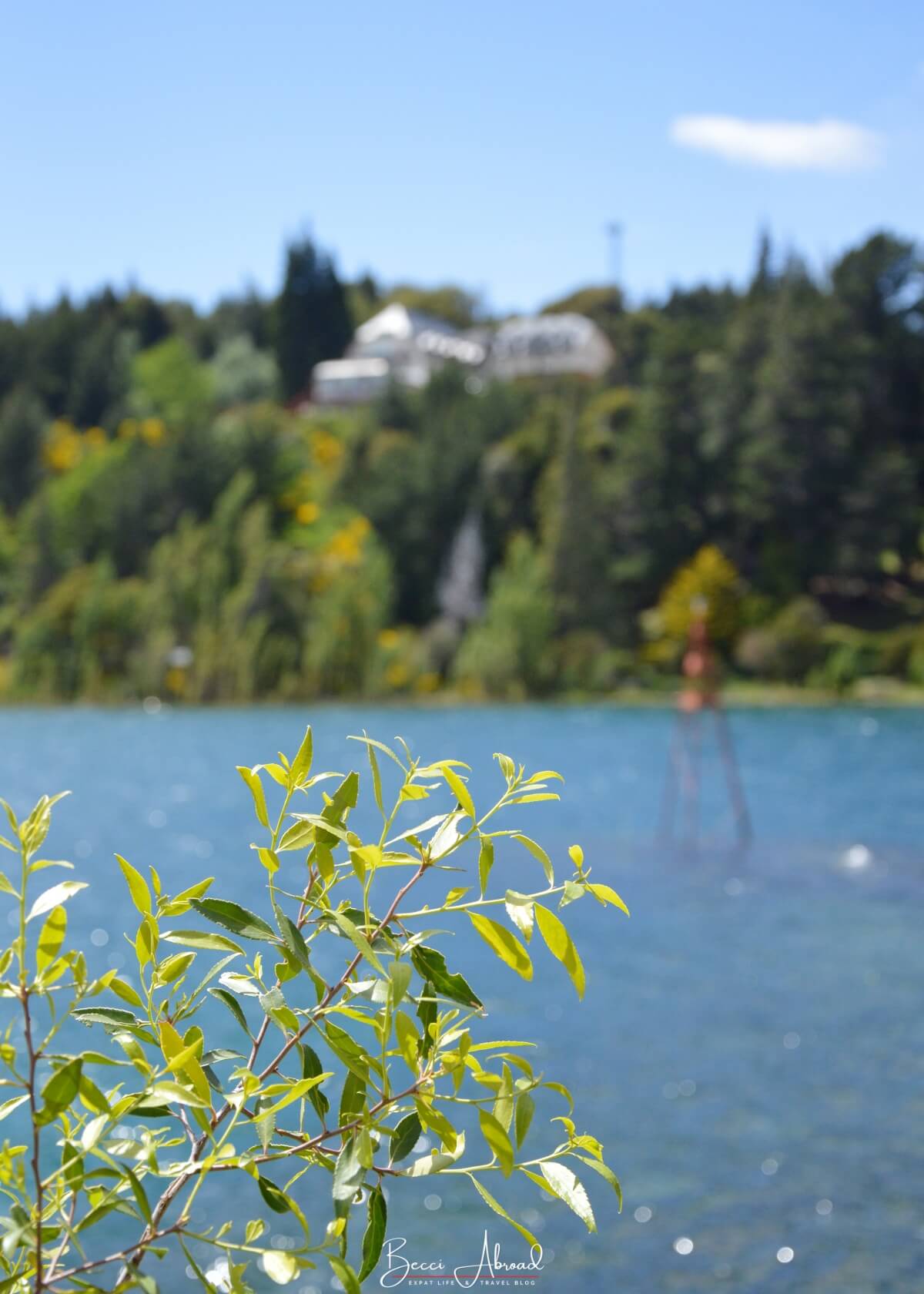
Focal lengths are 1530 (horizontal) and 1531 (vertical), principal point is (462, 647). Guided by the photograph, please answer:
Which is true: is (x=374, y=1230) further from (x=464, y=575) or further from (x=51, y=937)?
(x=464, y=575)

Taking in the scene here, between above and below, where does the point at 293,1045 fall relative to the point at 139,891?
below

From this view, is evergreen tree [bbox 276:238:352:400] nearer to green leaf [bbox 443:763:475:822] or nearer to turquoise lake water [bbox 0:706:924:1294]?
turquoise lake water [bbox 0:706:924:1294]

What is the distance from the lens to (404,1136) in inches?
48.9

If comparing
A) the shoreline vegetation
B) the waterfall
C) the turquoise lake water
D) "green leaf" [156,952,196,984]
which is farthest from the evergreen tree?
"green leaf" [156,952,196,984]

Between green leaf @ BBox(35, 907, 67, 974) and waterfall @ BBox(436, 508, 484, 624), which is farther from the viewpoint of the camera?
waterfall @ BBox(436, 508, 484, 624)

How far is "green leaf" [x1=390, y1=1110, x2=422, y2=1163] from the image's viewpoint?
4.01ft

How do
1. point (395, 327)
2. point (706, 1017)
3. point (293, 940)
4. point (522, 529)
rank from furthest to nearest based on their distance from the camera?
1. point (395, 327)
2. point (522, 529)
3. point (706, 1017)
4. point (293, 940)

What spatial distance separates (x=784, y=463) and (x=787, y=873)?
39.0 metres

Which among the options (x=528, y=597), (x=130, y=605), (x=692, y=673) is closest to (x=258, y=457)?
(x=130, y=605)

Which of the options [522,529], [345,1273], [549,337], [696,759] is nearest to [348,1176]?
[345,1273]

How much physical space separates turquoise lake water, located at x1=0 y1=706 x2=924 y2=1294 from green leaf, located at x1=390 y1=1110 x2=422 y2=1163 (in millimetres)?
5407

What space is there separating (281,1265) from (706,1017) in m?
9.99

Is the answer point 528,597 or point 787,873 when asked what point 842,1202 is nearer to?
point 787,873

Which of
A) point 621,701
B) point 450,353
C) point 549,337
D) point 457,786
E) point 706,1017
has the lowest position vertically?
point 621,701
